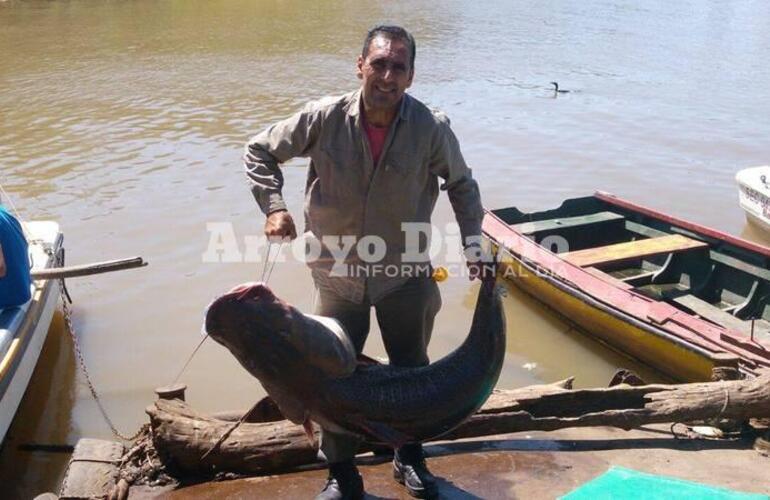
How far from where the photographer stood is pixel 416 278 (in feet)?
11.5

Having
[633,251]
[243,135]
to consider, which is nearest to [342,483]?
[633,251]

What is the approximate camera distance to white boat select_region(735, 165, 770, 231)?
416 inches

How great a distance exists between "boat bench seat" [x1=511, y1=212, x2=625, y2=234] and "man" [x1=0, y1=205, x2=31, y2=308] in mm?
5175

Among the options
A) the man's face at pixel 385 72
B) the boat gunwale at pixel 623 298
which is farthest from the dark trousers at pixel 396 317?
the boat gunwale at pixel 623 298

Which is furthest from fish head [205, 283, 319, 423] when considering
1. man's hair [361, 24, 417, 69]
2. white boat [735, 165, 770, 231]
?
white boat [735, 165, 770, 231]

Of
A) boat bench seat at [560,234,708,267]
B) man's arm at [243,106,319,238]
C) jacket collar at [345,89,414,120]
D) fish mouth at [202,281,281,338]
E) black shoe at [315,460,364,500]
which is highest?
jacket collar at [345,89,414,120]

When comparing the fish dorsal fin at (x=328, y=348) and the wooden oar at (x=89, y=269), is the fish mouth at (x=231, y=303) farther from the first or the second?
the wooden oar at (x=89, y=269)

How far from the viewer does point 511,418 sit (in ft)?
13.8

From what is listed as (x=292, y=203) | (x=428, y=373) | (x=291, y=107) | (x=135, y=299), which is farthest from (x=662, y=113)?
(x=428, y=373)

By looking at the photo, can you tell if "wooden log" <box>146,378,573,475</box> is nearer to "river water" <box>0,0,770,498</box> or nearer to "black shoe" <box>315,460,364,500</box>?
"black shoe" <box>315,460,364,500</box>

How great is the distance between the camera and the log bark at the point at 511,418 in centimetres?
394

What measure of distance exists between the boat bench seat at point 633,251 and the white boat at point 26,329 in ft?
16.8

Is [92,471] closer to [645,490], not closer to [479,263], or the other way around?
[479,263]

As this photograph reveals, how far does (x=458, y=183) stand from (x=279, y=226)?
0.89 meters
